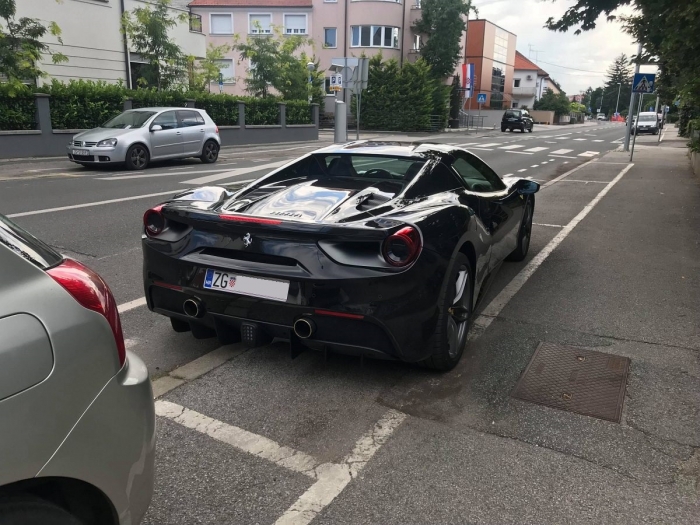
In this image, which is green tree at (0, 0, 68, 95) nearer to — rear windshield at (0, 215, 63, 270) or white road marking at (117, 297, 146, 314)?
white road marking at (117, 297, 146, 314)

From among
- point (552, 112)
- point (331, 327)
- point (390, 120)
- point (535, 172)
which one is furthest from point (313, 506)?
point (552, 112)

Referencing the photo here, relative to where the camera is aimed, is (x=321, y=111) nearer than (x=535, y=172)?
No

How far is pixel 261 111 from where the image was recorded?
28672 mm

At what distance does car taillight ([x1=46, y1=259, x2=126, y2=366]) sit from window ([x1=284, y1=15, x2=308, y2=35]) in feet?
173

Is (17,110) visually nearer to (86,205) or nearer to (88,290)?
(86,205)

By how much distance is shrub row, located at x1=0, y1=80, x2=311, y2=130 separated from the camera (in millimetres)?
17859

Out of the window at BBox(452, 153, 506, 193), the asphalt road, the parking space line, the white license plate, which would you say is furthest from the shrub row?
the parking space line

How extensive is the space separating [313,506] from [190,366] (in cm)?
163

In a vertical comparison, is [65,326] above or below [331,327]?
above

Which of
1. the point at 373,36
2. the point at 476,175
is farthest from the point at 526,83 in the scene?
the point at 476,175

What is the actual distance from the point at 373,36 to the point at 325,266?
48316 mm

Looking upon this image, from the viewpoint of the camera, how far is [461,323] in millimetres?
3977

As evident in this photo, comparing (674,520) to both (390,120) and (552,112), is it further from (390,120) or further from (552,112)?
(552,112)

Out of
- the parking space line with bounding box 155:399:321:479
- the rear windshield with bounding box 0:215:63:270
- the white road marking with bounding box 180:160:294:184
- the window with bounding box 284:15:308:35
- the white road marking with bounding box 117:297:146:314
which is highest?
the window with bounding box 284:15:308:35
